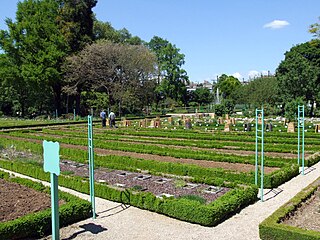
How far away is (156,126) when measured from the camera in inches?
1115

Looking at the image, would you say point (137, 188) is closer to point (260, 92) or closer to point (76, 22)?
point (76, 22)

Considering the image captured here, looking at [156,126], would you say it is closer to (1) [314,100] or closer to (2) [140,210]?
(2) [140,210]

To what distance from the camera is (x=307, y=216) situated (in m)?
7.56

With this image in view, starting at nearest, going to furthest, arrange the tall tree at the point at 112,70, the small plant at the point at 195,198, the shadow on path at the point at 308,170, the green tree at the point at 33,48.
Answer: the small plant at the point at 195,198 < the shadow on path at the point at 308,170 < the green tree at the point at 33,48 < the tall tree at the point at 112,70

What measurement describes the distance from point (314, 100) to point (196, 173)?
34508 mm

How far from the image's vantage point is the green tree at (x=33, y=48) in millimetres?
39656

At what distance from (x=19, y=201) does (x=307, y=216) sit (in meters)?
6.54

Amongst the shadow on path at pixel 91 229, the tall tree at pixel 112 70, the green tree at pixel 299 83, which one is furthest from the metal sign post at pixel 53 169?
the green tree at pixel 299 83

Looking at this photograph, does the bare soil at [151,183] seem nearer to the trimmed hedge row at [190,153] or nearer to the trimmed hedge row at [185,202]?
the trimmed hedge row at [185,202]

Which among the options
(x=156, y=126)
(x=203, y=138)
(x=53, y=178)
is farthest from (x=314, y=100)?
(x=53, y=178)

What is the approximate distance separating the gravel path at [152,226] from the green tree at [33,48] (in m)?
34.0

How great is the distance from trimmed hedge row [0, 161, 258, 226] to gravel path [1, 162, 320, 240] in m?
0.14

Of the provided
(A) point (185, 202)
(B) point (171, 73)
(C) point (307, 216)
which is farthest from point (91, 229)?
(B) point (171, 73)

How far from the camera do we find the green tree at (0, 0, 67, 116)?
39656 mm
